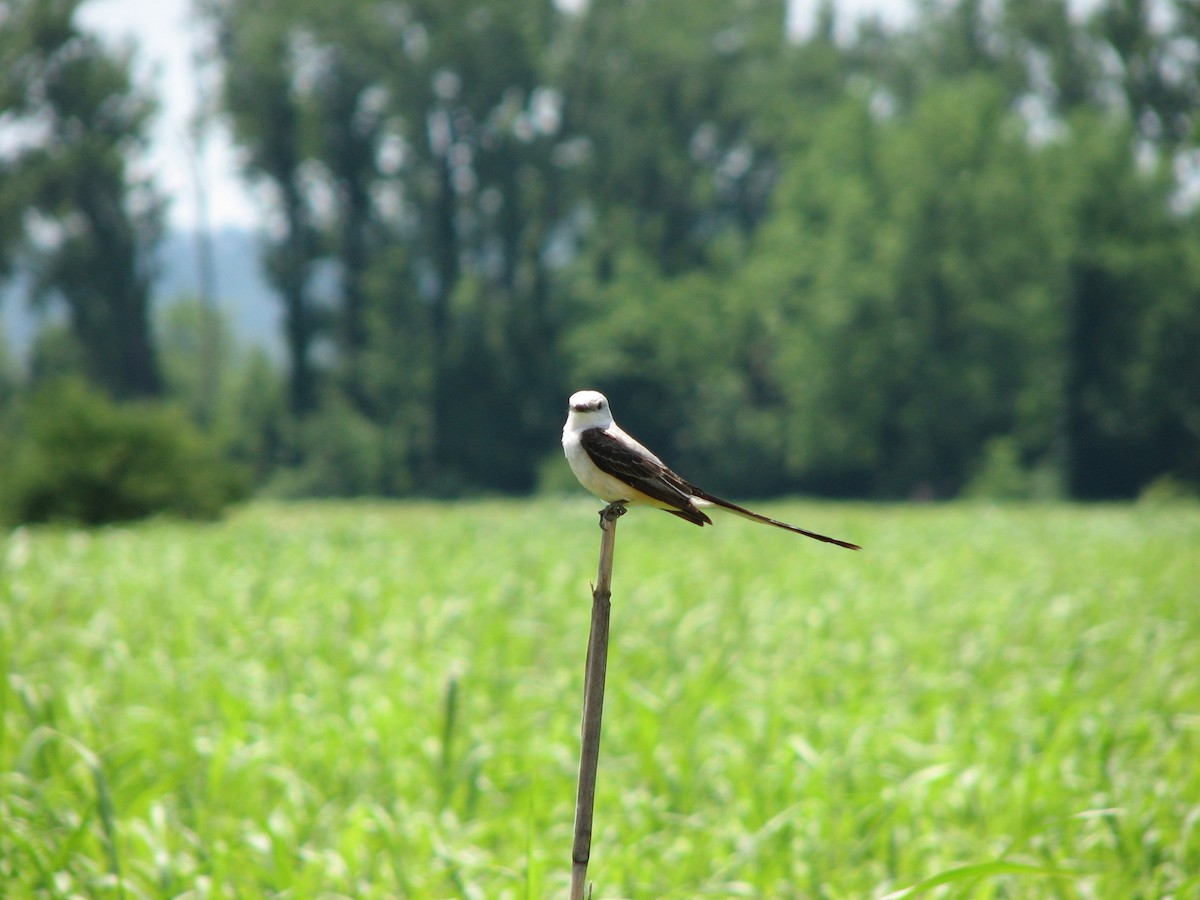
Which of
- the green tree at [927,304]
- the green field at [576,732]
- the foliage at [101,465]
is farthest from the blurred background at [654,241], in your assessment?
the green field at [576,732]

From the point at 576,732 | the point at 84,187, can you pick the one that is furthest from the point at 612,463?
the point at 84,187

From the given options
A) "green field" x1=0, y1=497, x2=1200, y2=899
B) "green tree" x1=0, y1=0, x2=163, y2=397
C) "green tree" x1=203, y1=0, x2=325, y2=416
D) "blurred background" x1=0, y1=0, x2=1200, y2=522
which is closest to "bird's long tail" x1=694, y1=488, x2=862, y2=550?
"green field" x1=0, y1=497, x2=1200, y2=899

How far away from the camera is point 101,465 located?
548 inches

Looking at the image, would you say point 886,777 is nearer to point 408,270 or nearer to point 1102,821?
point 1102,821

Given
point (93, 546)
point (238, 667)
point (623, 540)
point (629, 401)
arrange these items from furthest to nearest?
point (629, 401), point (623, 540), point (93, 546), point (238, 667)

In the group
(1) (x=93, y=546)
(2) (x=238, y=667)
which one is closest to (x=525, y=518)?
(1) (x=93, y=546)

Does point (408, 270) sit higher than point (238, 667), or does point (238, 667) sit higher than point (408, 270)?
point (408, 270)

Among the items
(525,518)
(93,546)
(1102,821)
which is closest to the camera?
(1102,821)

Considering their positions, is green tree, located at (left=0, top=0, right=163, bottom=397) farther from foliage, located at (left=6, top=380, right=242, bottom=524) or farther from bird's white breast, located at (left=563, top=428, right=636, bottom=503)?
bird's white breast, located at (left=563, top=428, right=636, bottom=503)

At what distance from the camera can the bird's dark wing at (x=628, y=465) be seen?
1.52 m

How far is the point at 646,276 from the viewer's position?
3503cm

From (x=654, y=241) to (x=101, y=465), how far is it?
25.5 metres

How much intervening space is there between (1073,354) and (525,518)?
19.4 metres

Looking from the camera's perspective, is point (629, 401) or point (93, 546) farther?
point (629, 401)
